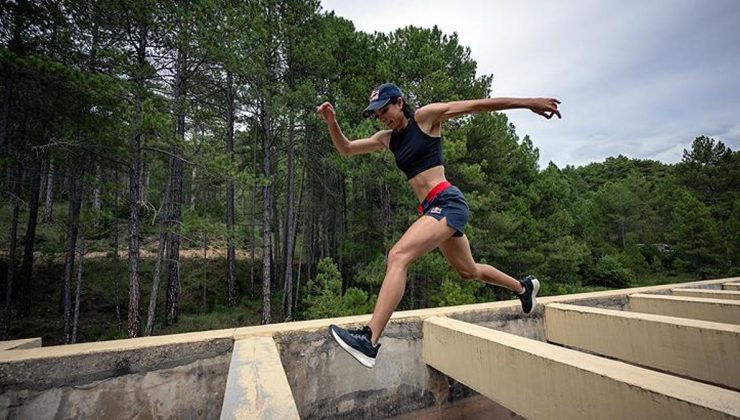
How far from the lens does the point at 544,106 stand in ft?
6.59

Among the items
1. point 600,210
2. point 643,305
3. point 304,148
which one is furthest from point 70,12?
point 600,210

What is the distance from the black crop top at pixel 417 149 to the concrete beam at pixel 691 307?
326 centimetres

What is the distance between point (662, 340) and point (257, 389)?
2765 millimetres

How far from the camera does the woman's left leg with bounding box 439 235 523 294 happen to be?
2270 mm

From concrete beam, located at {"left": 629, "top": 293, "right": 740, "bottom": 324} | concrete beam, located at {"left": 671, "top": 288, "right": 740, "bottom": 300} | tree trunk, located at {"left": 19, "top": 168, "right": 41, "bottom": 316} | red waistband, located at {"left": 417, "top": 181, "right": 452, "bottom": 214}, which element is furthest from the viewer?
tree trunk, located at {"left": 19, "top": 168, "right": 41, "bottom": 316}

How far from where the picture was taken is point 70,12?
9258 mm

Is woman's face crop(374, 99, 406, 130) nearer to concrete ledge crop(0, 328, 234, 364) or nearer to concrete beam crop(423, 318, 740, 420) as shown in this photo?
concrete beam crop(423, 318, 740, 420)

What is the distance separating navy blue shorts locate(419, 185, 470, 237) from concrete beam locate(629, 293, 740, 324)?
3.03m

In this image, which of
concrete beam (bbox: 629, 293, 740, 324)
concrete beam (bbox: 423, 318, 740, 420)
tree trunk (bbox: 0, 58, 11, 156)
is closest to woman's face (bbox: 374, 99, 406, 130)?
concrete beam (bbox: 423, 318, 740, 420)

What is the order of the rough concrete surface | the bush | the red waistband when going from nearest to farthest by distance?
1. the rough concrete surface
2. the red waistband
3. the bush

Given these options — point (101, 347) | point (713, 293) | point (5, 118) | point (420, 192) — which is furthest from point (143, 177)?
point (713, 293)

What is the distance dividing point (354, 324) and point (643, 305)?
11.9 ft

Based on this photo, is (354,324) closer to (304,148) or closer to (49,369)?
(49,369)

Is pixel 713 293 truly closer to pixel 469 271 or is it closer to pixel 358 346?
pixel 469 271
